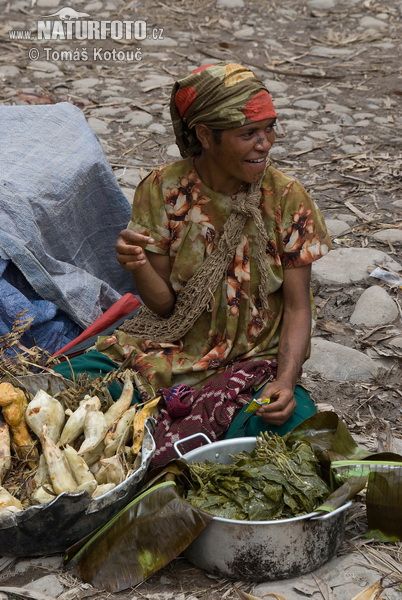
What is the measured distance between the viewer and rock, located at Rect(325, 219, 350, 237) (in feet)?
17.8

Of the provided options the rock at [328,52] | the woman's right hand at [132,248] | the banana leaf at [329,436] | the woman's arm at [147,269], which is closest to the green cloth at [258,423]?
the banana leaf at [329,436]

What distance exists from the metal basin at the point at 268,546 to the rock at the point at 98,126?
162 inches

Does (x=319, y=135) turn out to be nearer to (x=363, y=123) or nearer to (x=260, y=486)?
(x=363, y=123)

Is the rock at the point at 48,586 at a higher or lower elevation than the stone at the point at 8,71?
lower

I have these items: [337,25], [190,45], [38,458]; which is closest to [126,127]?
[190,45]

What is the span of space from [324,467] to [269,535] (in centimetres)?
38

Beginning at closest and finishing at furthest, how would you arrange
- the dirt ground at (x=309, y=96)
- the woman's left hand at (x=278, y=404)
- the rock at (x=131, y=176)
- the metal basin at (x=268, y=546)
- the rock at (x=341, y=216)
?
the metal basin at (x=268, y=546) → the woman's left hand at (x=278, y=404) → the dirt ground at (x=309, y=96) → the rock at (x=341, y=216) → the rock at (x=131, y=176)

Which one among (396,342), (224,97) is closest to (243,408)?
(224,97)

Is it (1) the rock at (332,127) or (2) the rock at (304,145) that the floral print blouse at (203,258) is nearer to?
(2) the rock at (304,145)

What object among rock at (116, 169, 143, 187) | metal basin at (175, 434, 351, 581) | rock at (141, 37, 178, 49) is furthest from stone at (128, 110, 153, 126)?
metal basin at (175, 434, 351, 581)

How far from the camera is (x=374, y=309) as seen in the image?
185 inches

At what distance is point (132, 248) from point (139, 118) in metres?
3.62

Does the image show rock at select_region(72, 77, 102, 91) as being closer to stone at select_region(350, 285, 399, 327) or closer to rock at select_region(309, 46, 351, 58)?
rock at select_region(309, 46, 351, 58)

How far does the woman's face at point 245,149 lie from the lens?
3398mm
